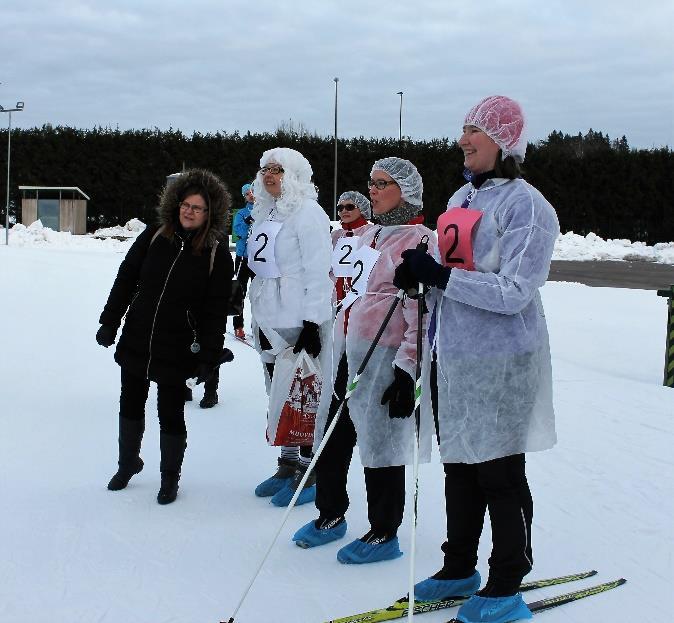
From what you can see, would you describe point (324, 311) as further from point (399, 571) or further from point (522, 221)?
point (522, 221)

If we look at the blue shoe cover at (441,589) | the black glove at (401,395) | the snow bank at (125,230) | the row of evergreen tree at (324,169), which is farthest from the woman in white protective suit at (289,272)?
the row of evergreen tree at (324,169)

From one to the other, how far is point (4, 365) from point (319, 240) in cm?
461

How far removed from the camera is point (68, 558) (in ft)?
11.6

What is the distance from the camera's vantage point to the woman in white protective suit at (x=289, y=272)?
4.28 meters

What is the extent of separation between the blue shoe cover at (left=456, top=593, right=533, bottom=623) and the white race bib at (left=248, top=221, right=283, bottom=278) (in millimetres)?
1973

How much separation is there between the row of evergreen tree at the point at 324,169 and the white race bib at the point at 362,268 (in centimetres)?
2609

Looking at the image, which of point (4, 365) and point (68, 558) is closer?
point (68, 558)

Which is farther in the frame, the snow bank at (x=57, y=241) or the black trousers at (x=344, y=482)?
the snow bank at (x=57, y=241)

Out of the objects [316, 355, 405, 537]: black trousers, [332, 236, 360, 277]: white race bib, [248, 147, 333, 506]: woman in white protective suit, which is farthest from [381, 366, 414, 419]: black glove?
[248, 147, 333, 506]: woman in white protective suit

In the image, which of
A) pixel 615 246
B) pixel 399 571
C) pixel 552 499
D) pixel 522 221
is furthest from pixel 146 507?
pixel 615 246

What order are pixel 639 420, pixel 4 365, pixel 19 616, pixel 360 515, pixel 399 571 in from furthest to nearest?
pixel 4 365 → pixel 639 420 → pixel 360 515 → pixel 399 571 → pixel 19 616

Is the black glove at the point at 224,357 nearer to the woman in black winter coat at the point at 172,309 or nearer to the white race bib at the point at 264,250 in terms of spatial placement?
the woman in black winter coat at the point at 172,309

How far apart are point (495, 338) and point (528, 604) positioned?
1.03 meters

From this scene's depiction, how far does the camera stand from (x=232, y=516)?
411 centimetres
